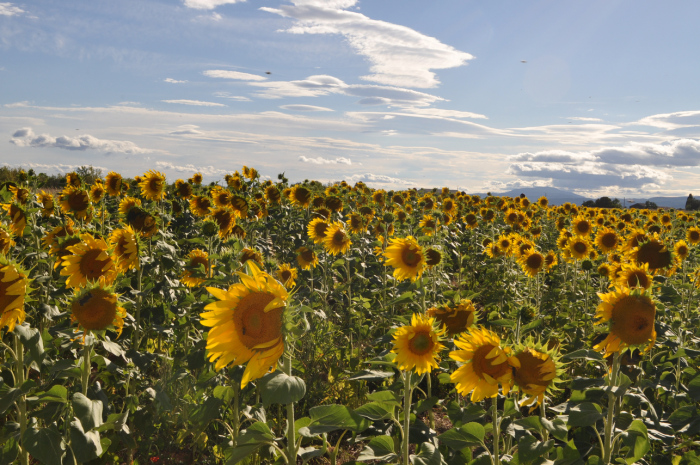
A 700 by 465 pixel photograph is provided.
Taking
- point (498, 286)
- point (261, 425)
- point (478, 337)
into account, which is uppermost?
point (478, 337)

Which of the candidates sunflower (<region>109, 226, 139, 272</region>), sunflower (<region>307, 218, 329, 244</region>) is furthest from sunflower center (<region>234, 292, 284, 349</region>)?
sunflower (<region>307, 218, 329, 244</region>)

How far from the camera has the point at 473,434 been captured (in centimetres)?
234

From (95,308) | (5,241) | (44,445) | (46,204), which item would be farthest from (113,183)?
(44,445)

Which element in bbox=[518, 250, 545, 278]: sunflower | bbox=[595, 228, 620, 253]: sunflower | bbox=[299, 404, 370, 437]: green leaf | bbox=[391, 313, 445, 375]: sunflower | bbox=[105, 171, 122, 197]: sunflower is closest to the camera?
bbox=[299, 404, 370, 437]: green leaf

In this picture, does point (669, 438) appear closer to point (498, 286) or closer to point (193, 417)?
point (193, 417)

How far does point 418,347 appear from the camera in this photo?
2.52m

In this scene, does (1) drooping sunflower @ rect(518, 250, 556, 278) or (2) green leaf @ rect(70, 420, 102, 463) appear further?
(1) drooping sunflower @ rect(518, 250, 556, 278)

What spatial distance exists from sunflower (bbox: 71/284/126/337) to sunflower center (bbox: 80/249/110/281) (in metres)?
0.62

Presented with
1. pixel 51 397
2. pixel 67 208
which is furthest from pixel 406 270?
pixel 67 208

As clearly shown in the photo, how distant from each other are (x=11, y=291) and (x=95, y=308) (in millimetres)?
424

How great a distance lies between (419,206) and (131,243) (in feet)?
32.6

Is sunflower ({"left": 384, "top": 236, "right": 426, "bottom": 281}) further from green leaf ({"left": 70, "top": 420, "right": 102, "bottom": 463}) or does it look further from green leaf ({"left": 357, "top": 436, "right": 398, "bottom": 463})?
green leaf ({"left": 70, "top": 420, "right": 102, "bottom": 463})

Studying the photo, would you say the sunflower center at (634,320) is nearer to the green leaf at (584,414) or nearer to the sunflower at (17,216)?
the green leaf at (584,414)

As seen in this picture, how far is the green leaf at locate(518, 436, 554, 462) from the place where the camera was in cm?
225
